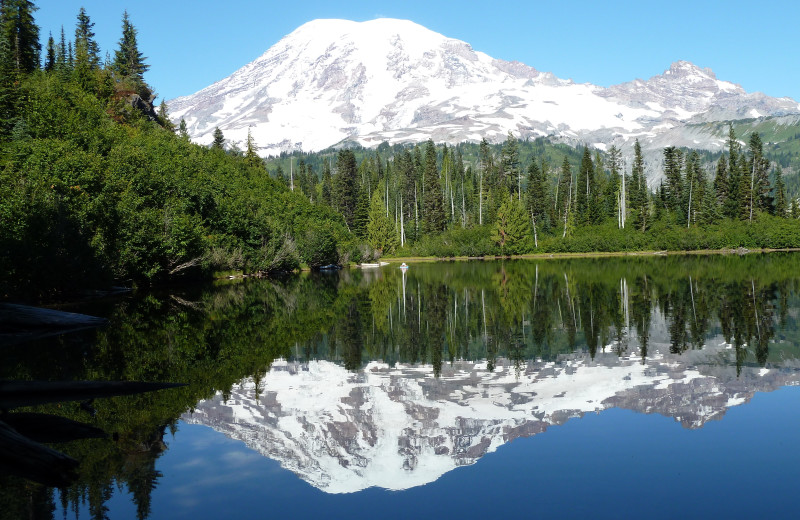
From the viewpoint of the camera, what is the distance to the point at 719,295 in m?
32.2

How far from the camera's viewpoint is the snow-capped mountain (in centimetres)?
1037

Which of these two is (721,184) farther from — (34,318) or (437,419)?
(437,419)

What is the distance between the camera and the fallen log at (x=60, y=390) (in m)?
11.6

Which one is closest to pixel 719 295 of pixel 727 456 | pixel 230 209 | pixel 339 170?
pixel 727 456

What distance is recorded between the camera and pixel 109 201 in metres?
42.3

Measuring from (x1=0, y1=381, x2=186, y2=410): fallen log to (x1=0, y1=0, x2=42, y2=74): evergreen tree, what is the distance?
8119 cm

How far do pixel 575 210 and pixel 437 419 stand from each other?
123 metres

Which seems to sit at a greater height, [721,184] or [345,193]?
[345,193]

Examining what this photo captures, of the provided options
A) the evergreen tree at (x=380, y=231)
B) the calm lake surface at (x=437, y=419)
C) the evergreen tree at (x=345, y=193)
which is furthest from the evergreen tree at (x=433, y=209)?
the calm lake surface at (x=437, y=419)

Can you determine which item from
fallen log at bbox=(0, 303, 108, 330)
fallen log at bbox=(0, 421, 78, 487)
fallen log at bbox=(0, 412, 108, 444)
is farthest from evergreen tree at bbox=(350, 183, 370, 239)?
fallen log at bbox=(0, 421, 78, 487)

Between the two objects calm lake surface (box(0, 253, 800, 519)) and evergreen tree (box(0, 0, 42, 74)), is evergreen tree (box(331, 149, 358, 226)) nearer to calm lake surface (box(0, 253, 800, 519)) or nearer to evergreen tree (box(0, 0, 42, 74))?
evergreen tree (box(0, 0, 42, 74))

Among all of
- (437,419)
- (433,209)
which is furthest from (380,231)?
(437,419)

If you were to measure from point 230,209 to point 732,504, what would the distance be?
6206cm

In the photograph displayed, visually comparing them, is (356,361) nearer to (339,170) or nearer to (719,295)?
(719,295)
